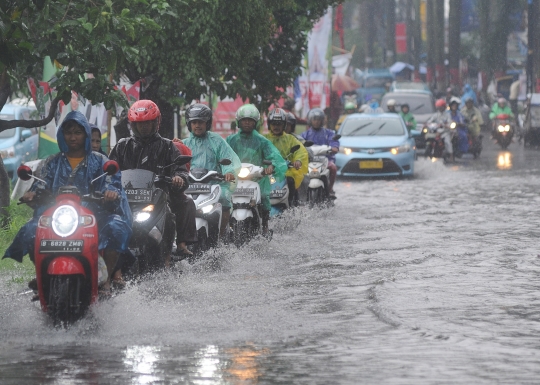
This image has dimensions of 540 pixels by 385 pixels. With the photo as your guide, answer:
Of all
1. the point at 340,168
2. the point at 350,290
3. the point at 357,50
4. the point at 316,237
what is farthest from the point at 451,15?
the point at 350,290

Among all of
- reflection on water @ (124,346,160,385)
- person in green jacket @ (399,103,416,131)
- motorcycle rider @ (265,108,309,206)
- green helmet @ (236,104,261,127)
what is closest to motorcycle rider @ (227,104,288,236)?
green helmet @ (236,104,261,127)

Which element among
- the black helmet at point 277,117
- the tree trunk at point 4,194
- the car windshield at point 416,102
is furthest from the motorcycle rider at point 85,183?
the car windshield at point 416,102

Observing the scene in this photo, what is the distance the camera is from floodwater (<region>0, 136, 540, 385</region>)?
691 cm

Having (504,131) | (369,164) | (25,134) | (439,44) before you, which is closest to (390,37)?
(439,44)

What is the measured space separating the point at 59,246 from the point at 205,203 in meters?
3.89

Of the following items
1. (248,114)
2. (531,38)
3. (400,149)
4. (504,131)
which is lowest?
(504,131)

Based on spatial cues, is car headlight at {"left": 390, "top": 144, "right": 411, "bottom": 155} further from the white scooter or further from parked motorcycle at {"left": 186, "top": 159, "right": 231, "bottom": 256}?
parked motorcycle at {"left": 186, "top": 159, "right": 231, "bottom": 256}

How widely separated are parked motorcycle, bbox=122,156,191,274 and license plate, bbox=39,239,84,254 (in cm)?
141

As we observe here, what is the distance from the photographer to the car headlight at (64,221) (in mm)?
7812

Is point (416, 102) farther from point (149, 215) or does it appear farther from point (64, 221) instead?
point (64, 221)

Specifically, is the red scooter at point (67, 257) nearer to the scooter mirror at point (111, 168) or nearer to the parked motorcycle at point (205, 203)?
the scooter mirror at point (111, 168)

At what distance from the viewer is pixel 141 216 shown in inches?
366

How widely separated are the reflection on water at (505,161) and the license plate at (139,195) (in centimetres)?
2010

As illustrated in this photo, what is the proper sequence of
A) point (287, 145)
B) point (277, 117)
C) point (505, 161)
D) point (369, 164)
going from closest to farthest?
point (277, 117)
point (287, 145)
point (369, 164)
point (505, 161)
